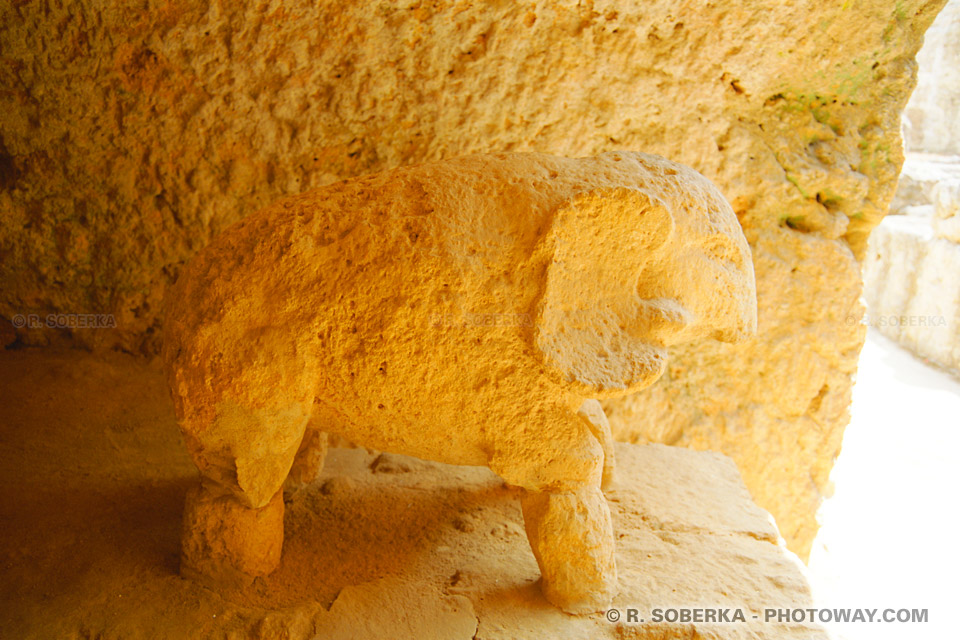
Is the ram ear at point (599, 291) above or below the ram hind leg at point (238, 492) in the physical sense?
above

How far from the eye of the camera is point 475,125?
2643mm

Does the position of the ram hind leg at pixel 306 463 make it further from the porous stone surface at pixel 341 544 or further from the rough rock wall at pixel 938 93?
the rough rock wall at pixel 938 93

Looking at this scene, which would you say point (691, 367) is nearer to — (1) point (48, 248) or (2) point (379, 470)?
(2) point (379, 470)

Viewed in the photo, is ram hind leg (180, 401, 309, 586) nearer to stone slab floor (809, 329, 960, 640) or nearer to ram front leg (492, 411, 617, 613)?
ram front leg (492, 411, 617, 613)

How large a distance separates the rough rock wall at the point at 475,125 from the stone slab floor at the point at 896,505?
0.79 m

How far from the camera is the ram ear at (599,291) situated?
1.62 metres

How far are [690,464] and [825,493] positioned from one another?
80 cm

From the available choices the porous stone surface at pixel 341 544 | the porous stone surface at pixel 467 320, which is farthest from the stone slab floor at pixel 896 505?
the porous stone surface at pixel 467 320

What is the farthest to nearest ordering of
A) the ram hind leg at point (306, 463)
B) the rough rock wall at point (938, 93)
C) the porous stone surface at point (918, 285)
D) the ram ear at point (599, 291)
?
the rough rock wall at point (938, 93) < the porous stone surface at point (918, 285) < the ram hind leg at point (306, 463) < the ram ear at point (599, 291)

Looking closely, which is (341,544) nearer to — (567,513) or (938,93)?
(567,513)

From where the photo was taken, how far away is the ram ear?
1.62 meters

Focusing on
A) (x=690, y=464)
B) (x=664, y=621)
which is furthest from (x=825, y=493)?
(x=664, y=621)

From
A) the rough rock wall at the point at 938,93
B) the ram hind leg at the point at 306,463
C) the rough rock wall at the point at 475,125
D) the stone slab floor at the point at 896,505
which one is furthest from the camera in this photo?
the rough rock wall at the point at 938,93

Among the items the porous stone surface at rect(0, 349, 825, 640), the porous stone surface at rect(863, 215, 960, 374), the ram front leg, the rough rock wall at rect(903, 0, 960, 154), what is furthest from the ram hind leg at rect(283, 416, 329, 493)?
the rough rock wall at rect(903, 0, 960, 154)
